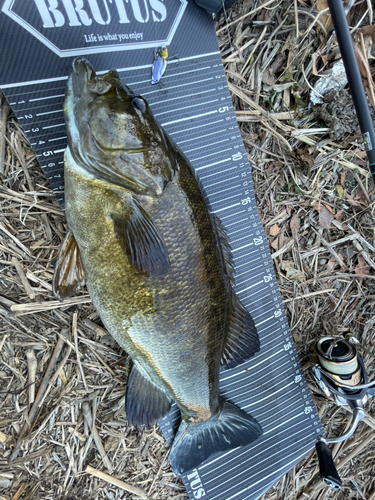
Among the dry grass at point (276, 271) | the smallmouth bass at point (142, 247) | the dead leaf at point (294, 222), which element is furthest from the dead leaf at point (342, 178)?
the smallmouth bass at point (142, 247)

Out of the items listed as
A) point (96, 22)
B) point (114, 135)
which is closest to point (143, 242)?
point (114, 135)

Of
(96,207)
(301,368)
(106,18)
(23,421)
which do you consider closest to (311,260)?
(301,368)

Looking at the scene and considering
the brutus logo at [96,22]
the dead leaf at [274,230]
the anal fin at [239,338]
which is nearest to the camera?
the brutus logo at [96,22]

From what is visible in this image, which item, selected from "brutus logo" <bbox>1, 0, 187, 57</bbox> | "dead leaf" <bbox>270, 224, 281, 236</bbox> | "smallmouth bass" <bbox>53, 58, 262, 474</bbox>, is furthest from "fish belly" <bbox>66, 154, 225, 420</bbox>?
"dead leaf" <bbox>270, 224, 281, 236</bbox>

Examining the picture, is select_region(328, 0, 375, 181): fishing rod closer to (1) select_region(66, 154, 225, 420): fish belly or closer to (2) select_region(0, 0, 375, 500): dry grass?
(2) select_region(0, 0, 375, 500): dry grass

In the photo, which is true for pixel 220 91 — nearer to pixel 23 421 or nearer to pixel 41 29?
pixel 41 29

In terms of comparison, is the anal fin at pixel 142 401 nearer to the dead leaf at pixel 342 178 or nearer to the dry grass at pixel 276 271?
the dry grass at pixel 276 271
